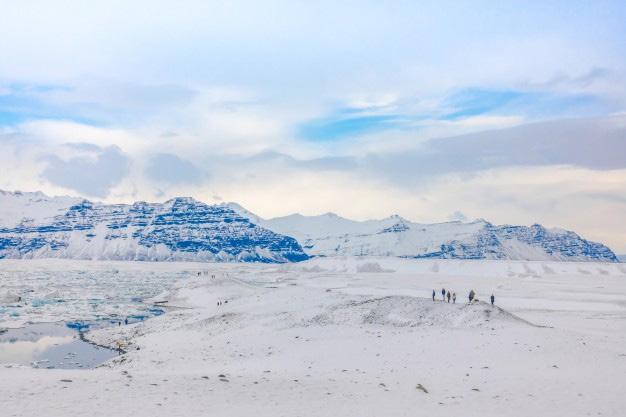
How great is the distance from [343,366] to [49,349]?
28213 millimetres

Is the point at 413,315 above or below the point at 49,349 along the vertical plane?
above

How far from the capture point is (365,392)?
25.1 meters

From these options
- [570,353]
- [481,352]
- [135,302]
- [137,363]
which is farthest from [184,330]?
[135,302]

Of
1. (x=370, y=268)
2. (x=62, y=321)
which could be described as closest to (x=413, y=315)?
(x=62, y=321)

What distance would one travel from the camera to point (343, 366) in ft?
105

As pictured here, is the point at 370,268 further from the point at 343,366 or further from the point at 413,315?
the point at 343,366

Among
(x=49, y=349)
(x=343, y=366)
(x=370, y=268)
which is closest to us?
(x=343, y=366)

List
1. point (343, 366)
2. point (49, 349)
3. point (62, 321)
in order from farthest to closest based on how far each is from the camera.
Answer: point (62, 321) < point (49, 349) < point (343, 366)

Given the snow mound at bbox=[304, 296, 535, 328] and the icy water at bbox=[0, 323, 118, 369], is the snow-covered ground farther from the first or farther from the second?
the icy water at bbox=[0, 323, 118, 369]

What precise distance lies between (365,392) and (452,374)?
6.10m

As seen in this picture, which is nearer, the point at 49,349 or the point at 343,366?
the point at 343,366

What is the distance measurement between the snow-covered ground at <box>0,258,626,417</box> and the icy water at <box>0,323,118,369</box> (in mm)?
2760

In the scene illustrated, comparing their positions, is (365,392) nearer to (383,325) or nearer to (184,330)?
(383,325)

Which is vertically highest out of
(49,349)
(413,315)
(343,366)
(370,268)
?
(370,268)
